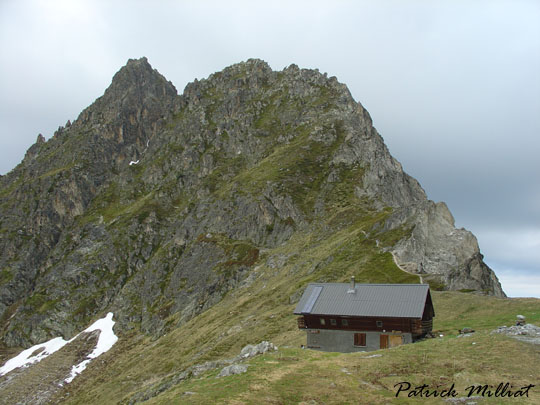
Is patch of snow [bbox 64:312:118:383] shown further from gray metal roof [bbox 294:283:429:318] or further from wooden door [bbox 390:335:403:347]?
wooden door [bbox 390:335:403:347]

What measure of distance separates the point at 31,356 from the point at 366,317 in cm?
11987

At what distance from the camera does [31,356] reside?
126312 mm

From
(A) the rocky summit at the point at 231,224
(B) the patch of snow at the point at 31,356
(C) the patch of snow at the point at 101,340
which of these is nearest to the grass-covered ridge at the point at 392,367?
(A) the rocky summit at the point at 231,224

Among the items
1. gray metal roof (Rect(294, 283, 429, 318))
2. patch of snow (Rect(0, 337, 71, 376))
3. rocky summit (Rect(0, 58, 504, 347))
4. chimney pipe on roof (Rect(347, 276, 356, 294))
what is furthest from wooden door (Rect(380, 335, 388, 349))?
patch of snow (Rect(0, 337, 71, 376))

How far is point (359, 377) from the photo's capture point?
28.2 meters

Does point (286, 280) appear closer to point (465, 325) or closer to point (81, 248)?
point (465, 325)

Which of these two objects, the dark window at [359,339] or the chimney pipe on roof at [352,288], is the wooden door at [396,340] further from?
the chimney pipe on roof at [352,288]

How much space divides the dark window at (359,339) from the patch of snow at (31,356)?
362ft

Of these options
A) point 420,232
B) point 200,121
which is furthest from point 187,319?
point 200,121

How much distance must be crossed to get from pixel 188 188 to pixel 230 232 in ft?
152

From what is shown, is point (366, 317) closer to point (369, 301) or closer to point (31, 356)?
point (369, 301)

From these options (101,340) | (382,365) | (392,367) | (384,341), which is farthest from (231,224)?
(392,367)

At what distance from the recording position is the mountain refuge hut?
43.9 metres

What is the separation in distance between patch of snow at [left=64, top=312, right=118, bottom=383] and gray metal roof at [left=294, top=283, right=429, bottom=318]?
8017 cm
